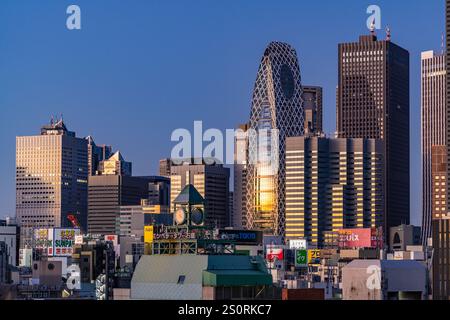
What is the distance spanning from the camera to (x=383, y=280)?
12625 cm

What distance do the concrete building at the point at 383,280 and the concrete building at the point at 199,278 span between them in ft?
180

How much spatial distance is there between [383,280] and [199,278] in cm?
6698

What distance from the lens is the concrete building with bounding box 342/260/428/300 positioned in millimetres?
122312

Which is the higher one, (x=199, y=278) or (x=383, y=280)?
(x=199, y=278)

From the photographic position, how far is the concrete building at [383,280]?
122312mm

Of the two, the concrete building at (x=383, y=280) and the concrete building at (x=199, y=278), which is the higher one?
the concrete building at (x=199, y=278)

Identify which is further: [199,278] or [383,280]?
[383,280]

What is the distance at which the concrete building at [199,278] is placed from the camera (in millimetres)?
62312

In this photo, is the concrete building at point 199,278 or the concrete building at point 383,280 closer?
the concrete building at point 199,278

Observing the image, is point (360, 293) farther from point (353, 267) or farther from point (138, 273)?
point (138, 273)

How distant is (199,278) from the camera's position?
2483 inches
